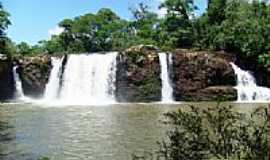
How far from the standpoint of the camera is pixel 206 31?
150 ft

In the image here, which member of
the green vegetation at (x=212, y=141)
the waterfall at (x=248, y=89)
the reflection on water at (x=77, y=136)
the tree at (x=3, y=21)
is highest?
the tree at (x=3, y=21)

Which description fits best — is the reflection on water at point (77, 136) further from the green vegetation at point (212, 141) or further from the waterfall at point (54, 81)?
the waterfall at point (54, 81)

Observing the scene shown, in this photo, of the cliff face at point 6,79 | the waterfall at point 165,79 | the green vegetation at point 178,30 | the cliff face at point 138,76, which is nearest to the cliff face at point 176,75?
the cliff face at point 138,76

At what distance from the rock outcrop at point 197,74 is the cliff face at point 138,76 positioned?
1.25 m

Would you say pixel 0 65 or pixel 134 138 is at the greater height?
pixel 0 65

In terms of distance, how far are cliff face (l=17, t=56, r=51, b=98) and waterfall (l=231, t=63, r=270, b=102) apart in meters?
12.8

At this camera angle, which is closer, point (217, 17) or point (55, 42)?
point (217, 17)

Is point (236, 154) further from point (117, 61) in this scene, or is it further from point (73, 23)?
point (73, 23)

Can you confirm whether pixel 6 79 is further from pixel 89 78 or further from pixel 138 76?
pixel 138 76

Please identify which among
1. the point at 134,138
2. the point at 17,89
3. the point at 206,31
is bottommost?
the point at 134,138

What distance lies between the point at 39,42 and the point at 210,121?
66.2 meters

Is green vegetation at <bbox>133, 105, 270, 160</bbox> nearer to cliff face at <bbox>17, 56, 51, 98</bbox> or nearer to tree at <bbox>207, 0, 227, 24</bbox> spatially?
cliff face at <bbox>17, 56, 51, 98</bbox>

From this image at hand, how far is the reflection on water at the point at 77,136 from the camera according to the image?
12484 millimetres

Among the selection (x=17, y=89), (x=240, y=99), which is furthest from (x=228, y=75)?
(x=17, y=89)
